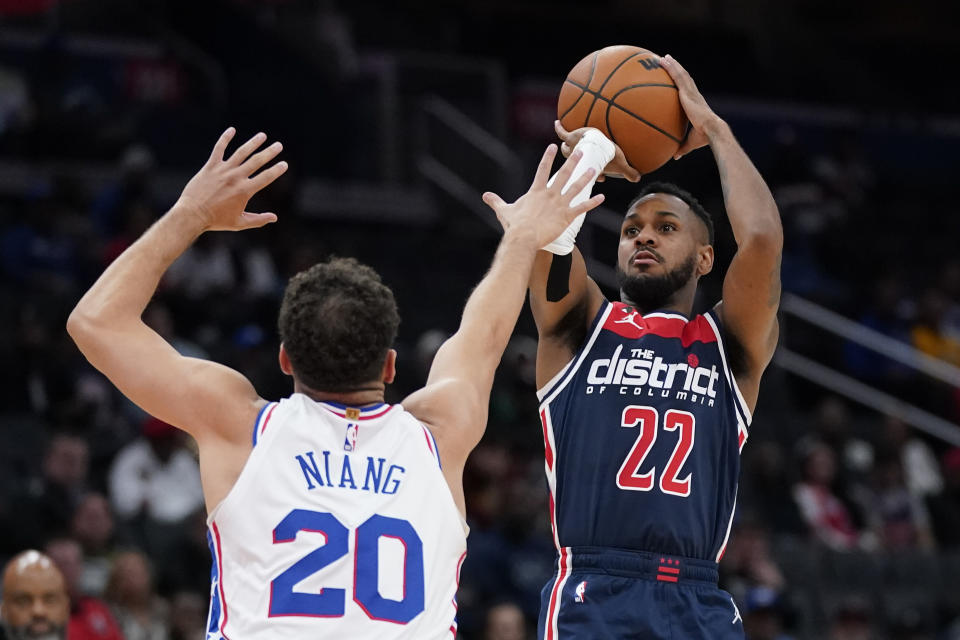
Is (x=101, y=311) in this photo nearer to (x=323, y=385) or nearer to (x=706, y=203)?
(x=323, y=385)

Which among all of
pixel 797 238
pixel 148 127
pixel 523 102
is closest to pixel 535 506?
pixel 797 238

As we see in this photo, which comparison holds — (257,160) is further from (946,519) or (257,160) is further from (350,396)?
(946,519)

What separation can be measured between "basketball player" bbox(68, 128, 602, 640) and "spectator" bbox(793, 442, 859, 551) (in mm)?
10289

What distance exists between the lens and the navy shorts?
5273mm

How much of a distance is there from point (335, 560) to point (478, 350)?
2.44 feet

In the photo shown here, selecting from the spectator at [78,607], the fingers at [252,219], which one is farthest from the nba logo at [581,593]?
the spectator at [78,607]

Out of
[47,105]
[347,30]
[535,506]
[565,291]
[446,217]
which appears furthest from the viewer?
[347,30]

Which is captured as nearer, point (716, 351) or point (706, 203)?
point (716, 351)

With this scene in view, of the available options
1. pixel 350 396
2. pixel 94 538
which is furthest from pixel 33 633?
pixel 350 396

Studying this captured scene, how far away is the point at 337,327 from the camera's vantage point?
3.83 metres

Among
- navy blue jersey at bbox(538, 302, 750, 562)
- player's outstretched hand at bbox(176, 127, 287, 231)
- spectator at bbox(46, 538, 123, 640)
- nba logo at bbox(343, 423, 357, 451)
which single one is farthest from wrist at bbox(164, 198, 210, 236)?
spectator at bbox(46, 538, 123, 640)

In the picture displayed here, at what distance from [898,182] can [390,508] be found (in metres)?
20.5

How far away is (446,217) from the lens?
18.8 m

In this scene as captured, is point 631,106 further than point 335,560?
Yes
